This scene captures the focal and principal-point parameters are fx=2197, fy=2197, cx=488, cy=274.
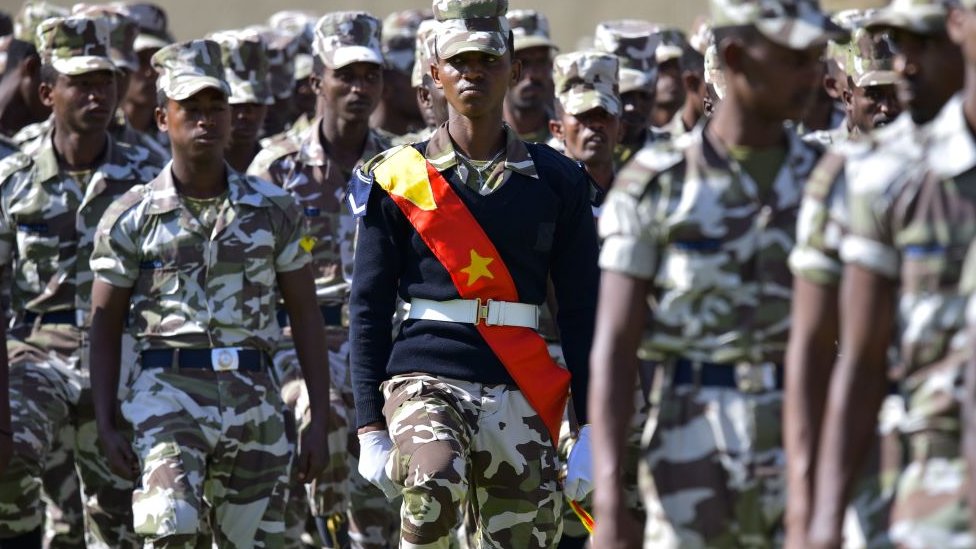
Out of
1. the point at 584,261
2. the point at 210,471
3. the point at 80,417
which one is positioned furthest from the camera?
the point at 80,417

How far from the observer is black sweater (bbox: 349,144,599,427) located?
8875 millimetres

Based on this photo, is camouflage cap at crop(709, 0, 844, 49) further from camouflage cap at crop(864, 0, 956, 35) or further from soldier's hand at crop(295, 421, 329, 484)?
soldier's hand at crop(295, 421, 329, 484)

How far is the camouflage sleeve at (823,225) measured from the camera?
620cm

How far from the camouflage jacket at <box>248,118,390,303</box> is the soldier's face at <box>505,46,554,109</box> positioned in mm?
1700

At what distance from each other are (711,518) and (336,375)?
5538mm

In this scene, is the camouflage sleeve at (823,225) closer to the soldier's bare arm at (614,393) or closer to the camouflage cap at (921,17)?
the camouflage cap at (921,17)

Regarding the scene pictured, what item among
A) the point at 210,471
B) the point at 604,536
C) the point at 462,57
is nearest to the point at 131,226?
the point at 210,471

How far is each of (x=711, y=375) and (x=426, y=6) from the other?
71.8ft

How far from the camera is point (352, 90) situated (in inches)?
505

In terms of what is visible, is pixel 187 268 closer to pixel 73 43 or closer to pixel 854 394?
pixel 73 43

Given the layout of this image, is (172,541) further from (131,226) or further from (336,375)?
(336,375)

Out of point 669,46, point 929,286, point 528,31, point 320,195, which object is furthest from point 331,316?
point 929,286

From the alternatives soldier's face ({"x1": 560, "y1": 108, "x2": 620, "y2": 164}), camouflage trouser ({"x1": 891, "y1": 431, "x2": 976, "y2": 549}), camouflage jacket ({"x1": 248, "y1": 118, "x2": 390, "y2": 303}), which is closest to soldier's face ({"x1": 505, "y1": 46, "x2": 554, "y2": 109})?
camouflage jacket ({"x1": 248, "y1": 118, "x2": 390, "y2": 303})

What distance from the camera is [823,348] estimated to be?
625 cm
